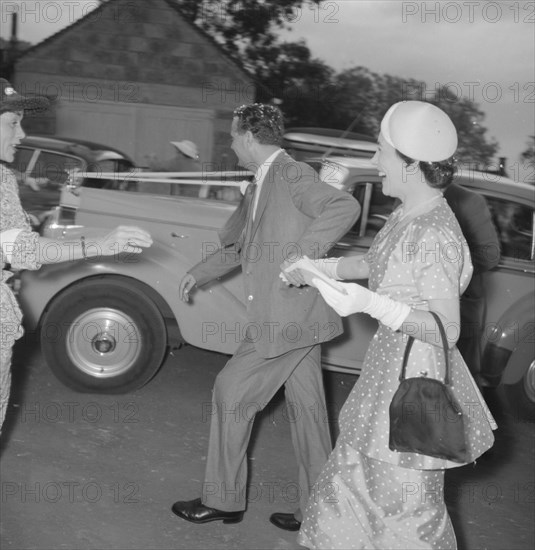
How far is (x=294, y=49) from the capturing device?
13.8 m

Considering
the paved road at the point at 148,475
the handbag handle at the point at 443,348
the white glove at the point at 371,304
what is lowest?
the paved road at the point at 148,475

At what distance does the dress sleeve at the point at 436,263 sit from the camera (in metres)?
2.95

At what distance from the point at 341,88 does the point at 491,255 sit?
8.62 metres

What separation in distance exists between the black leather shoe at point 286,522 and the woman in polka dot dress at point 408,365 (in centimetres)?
126

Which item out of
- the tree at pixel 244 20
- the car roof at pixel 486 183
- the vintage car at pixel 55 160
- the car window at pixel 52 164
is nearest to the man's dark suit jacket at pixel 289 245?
the car roof at pixel 486 183

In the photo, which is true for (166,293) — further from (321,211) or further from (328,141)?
(321,211)

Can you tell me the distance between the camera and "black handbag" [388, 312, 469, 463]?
2.89 metres

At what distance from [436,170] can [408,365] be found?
672mm

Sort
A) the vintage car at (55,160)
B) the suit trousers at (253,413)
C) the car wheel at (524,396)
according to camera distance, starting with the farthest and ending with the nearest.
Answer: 1. the vintage car at (55,160)
2. the car wheel at (524,396)
3. the suit trousers at (253,413)

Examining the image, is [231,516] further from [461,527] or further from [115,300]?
[115,300]

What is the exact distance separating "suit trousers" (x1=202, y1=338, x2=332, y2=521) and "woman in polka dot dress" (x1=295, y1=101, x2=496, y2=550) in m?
1.04

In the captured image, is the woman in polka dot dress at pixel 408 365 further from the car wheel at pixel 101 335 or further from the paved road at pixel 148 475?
the car wheel at pixel 101 335

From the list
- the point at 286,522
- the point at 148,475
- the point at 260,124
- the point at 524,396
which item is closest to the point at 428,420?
the point at 286,522

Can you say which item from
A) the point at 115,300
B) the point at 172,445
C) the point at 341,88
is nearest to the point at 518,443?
the point at 172,445
